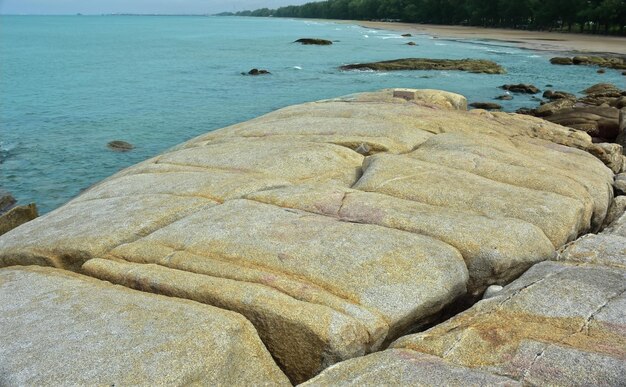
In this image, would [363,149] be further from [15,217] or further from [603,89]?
[603,89]

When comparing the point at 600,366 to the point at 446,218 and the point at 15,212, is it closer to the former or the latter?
the point at 446,218

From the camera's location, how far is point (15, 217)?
1591cm

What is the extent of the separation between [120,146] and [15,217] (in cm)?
1645

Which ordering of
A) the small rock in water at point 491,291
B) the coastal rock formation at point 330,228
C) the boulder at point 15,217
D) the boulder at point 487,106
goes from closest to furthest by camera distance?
the coastal rock formation at point 330,228, the small rock in water at point 491,291, the boulder at point 15,217, the boulder at point 487,106

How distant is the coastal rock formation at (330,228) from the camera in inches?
304

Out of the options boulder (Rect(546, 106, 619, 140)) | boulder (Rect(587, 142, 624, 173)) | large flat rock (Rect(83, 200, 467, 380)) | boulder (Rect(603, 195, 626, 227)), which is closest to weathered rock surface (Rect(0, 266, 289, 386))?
large flat rock (Rect(83, 200, 467, 380))

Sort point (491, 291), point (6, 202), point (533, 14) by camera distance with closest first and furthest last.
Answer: point (491, 291) → point (6, 202) → point (533, 14)

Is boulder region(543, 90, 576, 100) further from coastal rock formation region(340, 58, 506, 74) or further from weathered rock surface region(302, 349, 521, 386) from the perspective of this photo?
weathered rock surface region(302, 349, 521, 386)

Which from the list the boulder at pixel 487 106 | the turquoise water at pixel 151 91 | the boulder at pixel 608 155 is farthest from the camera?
the boulder at pixel 487 106

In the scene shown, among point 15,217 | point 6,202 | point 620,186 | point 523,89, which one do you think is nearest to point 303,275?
point 620,186

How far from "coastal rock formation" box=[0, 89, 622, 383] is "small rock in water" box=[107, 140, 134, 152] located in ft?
54.4

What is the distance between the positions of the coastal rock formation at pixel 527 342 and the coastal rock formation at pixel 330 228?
93 centimetres

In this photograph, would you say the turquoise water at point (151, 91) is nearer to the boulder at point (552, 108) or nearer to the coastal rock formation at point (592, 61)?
the coastal rock formation at point (592, 61)

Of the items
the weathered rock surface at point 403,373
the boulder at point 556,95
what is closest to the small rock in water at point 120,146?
the weathered rock surface at point 403,373
